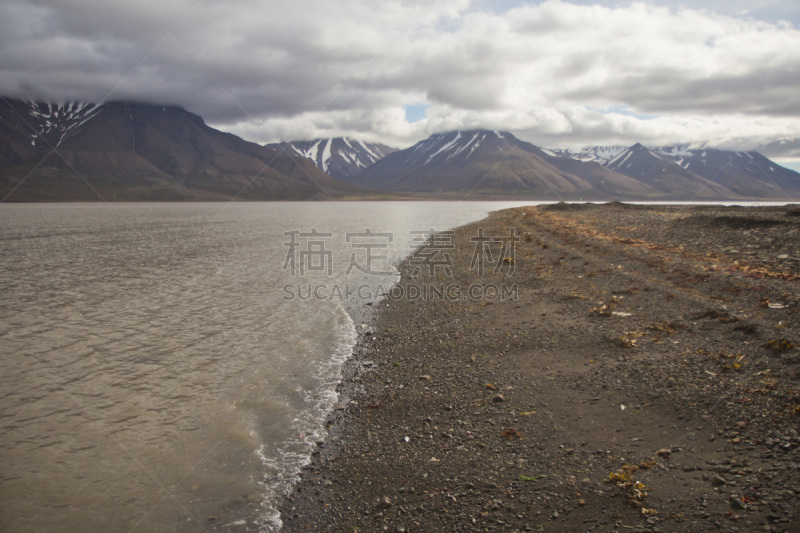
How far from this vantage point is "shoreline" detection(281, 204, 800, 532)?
21.5 ft

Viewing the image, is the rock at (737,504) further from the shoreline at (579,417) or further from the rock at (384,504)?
the rock at (384,504)

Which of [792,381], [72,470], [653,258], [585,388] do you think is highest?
[653,258]

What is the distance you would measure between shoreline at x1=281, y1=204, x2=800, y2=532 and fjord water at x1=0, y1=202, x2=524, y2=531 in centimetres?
125

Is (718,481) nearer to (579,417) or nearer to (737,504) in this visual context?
(737,504)

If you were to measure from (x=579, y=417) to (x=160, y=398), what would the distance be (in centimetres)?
1179

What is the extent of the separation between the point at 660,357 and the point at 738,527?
257 inches

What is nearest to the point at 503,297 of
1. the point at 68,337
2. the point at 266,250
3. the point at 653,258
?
the point at 653,258

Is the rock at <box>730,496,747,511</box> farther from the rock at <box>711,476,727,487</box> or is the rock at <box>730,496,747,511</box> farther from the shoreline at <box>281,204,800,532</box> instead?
the rock at <box>711,476,727,487</box>

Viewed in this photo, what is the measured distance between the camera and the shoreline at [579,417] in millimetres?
6562

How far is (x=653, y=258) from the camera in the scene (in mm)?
22828

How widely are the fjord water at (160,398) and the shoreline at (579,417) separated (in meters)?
1.25

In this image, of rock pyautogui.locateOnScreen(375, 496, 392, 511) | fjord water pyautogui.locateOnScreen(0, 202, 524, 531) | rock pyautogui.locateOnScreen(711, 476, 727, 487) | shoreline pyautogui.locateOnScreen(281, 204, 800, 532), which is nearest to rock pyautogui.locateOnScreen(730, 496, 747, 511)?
shoreline pyautogui.locateOnScreen(281, 204, 800, 532)

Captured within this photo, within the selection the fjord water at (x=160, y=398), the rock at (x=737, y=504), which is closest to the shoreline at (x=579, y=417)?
the rock at (x=737, y=504)

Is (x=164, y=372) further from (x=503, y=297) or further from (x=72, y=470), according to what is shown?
(x=503, y=297)
